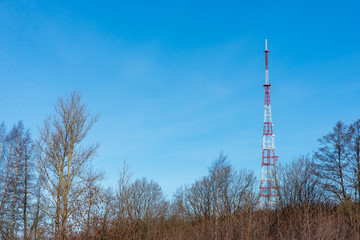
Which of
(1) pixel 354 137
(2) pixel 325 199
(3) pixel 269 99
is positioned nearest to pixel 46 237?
(2) pixel 325 199

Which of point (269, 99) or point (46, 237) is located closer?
point (46, 237)

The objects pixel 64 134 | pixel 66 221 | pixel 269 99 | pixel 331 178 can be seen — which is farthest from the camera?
pixel 269 99

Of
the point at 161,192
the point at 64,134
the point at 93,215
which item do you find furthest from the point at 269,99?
the point at 93,215

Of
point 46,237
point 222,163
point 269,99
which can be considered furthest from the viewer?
point 269,99

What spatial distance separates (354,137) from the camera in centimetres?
2997

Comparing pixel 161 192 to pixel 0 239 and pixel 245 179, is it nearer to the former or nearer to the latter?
→ pixel 245 179

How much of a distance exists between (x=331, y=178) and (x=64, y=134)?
21.6 metres

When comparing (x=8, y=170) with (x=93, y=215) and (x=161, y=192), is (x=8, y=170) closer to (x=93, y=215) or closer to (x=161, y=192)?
(x=93, y=215)

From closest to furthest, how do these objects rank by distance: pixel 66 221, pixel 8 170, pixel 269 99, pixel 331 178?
pixel 66 221 < pixel 8 170 < pixel 331 178 < pixel 269 99

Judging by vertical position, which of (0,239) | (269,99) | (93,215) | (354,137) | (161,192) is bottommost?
(0,239)

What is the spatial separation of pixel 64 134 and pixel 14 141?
30.2ft

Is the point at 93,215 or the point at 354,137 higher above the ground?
the point at 354,137

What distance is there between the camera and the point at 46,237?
15555mm

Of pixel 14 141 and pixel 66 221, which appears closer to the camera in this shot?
pixel 66 221
